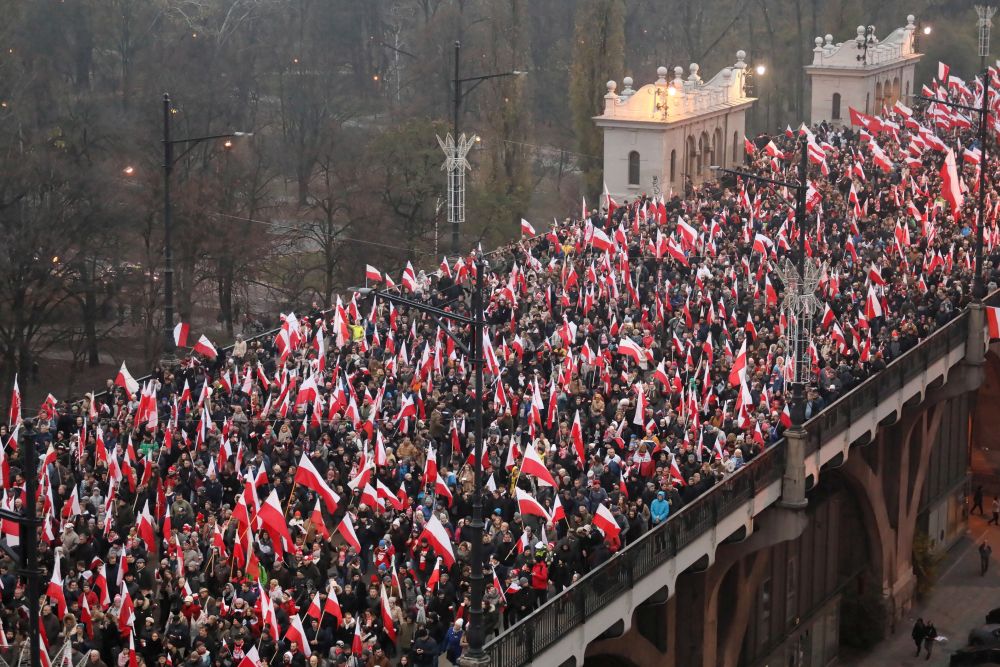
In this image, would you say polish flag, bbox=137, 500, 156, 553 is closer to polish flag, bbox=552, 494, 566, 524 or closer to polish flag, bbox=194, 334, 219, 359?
polish flag, bbox=552, 494, 566, 524

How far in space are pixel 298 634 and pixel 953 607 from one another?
99.6 ft

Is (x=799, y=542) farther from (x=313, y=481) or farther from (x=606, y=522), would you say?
(x=313, y=481)

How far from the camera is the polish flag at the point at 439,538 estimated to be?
31.4 metres

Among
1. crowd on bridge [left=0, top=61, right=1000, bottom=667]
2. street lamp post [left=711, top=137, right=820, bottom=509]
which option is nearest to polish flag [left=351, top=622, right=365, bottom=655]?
crowd on bridge [left=0, top=61, right=1000, bottom=667]

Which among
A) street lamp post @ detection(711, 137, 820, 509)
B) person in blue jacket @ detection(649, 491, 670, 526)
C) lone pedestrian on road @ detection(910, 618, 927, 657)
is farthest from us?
lone pedestrian on road @ detection(910, 618, 927, 657)

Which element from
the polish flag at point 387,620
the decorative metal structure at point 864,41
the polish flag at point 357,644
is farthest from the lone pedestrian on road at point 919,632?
the decorative metal structure at point 864,41

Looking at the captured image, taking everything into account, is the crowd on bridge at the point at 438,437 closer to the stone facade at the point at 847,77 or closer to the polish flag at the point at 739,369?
the polish flag at the point at 739,369

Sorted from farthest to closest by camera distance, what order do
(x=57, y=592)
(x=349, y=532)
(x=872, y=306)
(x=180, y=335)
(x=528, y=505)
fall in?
1. (x=872, y=306)
2. (x=180, y=335)
3. (x=528, y=505)
4. (x=349, y=532)
5. (x=57, y=592)

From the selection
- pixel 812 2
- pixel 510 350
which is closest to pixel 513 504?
pixel 510 350

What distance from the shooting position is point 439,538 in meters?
31.5

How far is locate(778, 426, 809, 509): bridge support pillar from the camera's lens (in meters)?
40.2

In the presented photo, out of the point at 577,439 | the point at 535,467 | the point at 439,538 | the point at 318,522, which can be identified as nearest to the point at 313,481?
the point at 318,522

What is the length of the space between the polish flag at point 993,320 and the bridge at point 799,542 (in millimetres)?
418

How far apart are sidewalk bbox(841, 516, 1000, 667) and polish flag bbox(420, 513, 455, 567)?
889 inches
